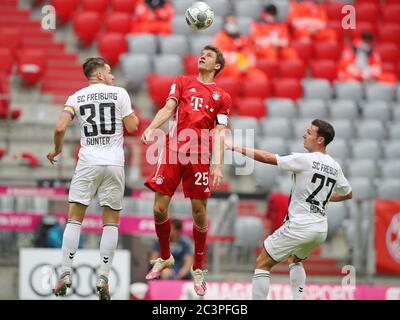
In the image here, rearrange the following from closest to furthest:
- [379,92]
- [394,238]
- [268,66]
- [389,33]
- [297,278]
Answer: [297,278] < [394,238] < [268,66] < [379,92] < [389,33]

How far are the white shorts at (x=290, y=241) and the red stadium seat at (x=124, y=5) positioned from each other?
35.9 ft

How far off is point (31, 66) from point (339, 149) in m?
5.92

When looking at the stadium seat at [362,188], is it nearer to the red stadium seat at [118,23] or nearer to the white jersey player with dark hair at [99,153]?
the red stadium seat at [118,23]

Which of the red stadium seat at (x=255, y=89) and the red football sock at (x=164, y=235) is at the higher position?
the red stadium seat at (x=255, y=89)

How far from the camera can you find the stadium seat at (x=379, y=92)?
2284 cm

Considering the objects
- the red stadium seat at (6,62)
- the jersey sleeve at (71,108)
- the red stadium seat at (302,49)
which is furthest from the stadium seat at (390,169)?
the jersey sleeve at (71,108)

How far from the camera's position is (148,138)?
11867 millimetres

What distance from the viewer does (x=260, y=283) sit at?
1287 centimetres

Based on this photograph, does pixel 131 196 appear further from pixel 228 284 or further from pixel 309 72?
pixel 309 72

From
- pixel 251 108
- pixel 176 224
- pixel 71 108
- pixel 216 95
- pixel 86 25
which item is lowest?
pixel 176 224

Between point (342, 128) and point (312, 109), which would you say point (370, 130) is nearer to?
point (342, 128)

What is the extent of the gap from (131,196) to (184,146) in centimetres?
537

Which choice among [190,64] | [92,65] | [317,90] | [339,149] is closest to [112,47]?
[190,64]
